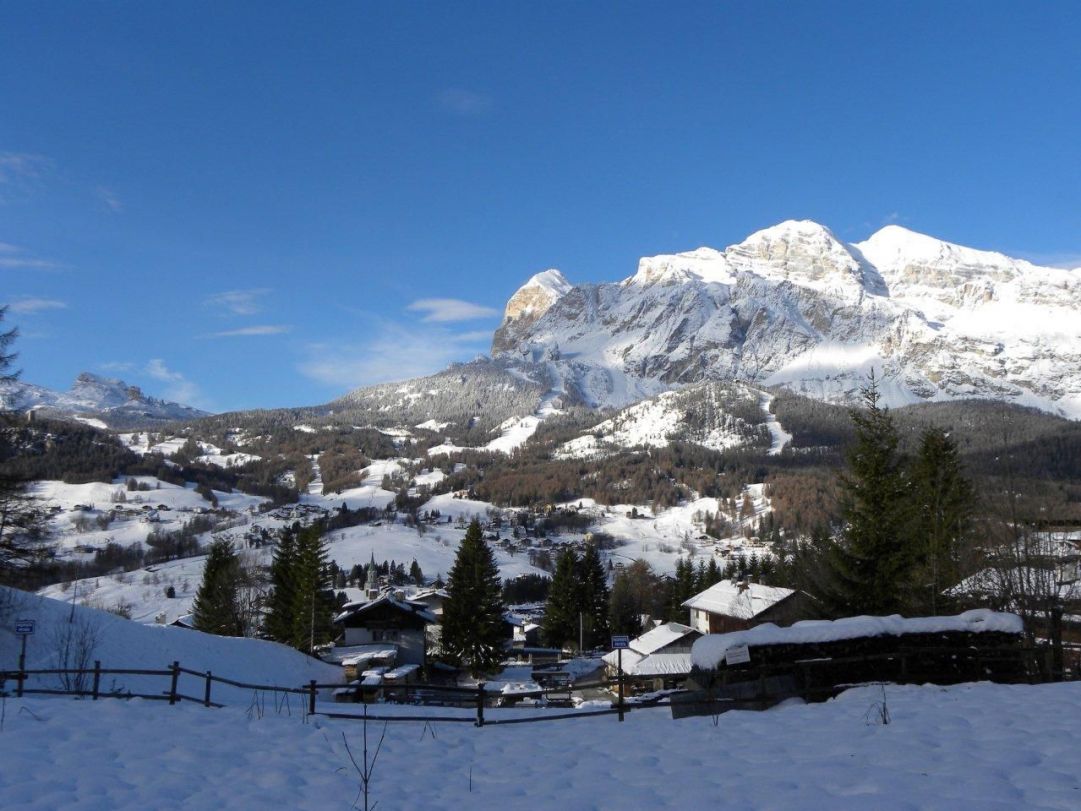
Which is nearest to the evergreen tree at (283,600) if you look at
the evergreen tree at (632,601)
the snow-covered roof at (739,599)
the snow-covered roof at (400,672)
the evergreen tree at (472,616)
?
the snow-covered roof at (400,672)

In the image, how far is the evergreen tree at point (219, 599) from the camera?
47719mm

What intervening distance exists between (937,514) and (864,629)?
870 centimetres

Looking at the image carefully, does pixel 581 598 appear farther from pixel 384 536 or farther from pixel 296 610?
pixel 384 536

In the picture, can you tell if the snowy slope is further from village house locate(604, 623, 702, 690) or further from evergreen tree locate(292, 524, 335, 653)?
village house locate(604, 623, 702, 690)

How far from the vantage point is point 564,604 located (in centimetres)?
6594

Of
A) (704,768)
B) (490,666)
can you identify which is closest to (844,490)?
(704,768)

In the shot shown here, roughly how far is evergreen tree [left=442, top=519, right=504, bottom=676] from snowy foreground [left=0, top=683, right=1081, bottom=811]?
1508 inches

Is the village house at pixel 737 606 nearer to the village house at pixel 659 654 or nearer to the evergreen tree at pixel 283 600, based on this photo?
the village house at pixel 659 654

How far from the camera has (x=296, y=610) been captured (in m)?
46.5

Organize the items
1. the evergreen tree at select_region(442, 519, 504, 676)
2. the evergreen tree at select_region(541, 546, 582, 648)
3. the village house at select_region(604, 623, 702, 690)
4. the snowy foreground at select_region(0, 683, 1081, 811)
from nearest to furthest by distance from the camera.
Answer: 1. the snowy foreground at select_region(0, 683, 1081, 811)
2. the village house at select_region(604, 623, 702, 690)
3. the evergreen tree at select_region(442, 519, 504, 676)
4. the evergreen tree at select_region(541, 546, 582, 648)

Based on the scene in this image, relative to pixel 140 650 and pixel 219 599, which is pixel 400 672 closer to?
pixel 219 599

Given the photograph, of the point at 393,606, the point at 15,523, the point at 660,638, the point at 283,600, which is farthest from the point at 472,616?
the point at 15,523

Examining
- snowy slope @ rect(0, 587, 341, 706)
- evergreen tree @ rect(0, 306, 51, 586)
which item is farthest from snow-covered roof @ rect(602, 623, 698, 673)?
evergreen tree @ rect(0, 306, 51, 586)

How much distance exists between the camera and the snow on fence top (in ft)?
46.0
